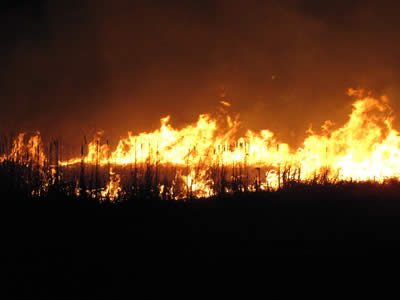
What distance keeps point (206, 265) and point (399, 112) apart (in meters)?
17.5

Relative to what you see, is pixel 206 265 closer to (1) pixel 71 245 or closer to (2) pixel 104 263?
(2) pixel 104 263

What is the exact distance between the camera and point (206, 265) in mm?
7609

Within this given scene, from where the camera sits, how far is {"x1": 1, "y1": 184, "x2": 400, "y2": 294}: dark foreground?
805cm

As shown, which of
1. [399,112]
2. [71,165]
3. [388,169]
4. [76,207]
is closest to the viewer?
[76,207]

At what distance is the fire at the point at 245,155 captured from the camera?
15086 millimetres

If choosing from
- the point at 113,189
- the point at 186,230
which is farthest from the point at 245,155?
the point at 186,230

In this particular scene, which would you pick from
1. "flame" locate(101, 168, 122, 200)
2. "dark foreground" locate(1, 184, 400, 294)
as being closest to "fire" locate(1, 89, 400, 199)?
"flame" locate(101, 168, 122, 200)

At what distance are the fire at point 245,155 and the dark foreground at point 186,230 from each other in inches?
98.3

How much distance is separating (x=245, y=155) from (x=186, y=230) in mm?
6754

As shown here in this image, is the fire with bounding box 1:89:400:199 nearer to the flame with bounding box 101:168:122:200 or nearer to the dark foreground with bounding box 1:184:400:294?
the flame with bounding box 101:168:122:200

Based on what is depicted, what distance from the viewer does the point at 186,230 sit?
31.1 feet

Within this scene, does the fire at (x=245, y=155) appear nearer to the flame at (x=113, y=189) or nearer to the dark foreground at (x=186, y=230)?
the flame at (x=113, y=189)

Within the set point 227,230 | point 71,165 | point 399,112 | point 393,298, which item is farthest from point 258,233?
point 399,112

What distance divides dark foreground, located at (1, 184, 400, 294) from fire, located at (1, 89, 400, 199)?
250 cm
